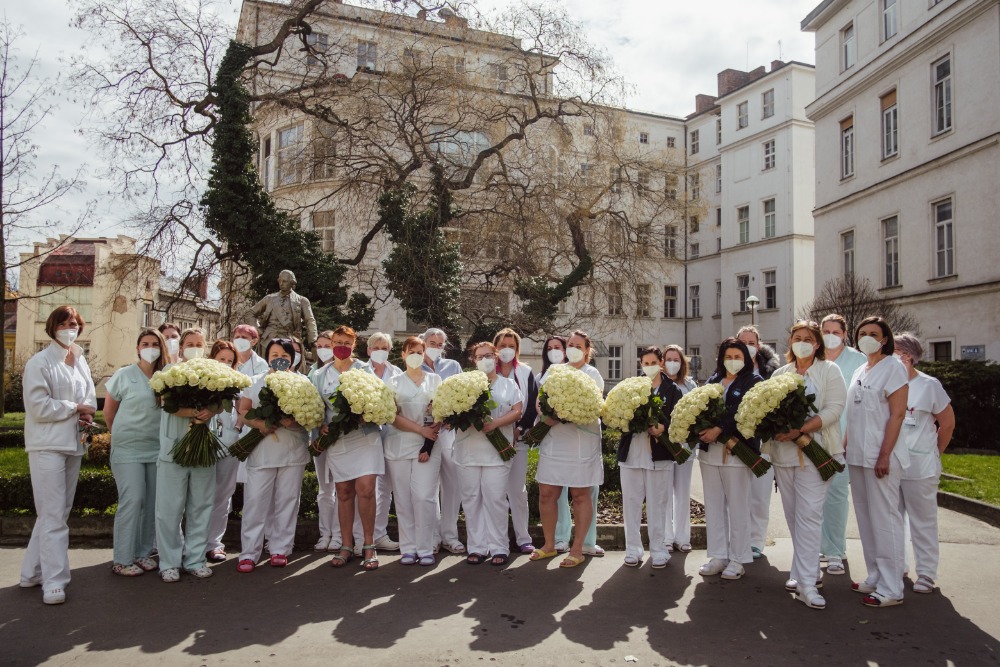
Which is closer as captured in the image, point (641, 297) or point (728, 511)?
point (728, 511)

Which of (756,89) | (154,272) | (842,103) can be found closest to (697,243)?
(756,89)

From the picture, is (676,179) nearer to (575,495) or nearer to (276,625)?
(575,495)

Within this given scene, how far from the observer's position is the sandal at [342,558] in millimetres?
7254

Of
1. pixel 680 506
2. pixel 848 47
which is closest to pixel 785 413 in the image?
pixel 680 506

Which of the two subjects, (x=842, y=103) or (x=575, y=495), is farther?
(x=842, y=103)

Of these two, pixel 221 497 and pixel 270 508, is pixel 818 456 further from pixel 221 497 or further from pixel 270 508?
pixel 221 497

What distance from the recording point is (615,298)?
22953 mm

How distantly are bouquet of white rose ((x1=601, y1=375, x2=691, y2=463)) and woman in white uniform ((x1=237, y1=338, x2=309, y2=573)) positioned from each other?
3001 millimetres

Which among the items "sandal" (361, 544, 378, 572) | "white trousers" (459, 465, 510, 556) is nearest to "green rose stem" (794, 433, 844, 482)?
"white trousers" (459, 465, 510, 556)

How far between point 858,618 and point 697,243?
44.0m

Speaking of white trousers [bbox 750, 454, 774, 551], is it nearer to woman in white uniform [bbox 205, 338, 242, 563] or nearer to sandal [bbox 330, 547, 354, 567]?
sandal [bbox 330, 547, 354, 567]

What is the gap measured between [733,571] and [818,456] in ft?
4.50

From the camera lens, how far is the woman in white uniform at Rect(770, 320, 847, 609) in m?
6.24

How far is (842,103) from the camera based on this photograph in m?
29.3
